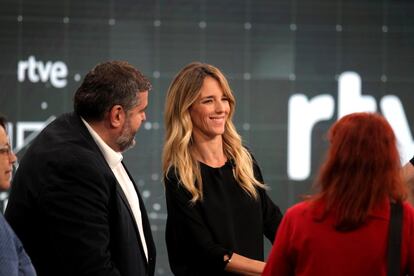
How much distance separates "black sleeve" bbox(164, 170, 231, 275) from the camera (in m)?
4.00

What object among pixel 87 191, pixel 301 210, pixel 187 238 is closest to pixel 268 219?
pixel 187 238

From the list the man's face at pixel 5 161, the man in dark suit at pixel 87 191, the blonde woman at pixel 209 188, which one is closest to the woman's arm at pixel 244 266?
the blonde woman at pixel 209 188

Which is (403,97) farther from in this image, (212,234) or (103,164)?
(103,164)

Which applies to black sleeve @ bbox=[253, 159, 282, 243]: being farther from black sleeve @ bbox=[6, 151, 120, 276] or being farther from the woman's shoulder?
the woman's shoulder

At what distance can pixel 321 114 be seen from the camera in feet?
25.0

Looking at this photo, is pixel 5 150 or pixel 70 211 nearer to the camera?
pixel 5 150

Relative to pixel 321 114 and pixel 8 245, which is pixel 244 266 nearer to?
pixel 8 245

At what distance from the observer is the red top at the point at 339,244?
9.07 feet

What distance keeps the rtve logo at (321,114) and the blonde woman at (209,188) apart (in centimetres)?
326

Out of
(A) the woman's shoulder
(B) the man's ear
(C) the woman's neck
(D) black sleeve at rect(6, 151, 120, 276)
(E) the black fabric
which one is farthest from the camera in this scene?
(C) the woman's neck

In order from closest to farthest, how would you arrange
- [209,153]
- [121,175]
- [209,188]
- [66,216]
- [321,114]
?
[66,216] → [121,175] → [209,188] → [209,153] → [321,114]

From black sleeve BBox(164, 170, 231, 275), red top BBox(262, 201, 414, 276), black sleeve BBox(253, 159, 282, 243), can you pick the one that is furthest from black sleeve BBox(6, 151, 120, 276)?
black sleeve BBox(253, 159, 282, 243)

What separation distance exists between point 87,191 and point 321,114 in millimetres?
4511

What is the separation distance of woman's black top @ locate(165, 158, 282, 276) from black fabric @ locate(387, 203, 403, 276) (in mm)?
1345
